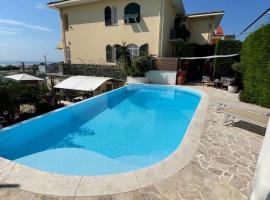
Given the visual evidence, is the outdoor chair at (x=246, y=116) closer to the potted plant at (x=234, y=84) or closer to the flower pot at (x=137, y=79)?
the potted plant at (x=234, y=84)

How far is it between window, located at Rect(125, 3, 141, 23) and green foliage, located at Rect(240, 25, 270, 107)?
11.8 meters

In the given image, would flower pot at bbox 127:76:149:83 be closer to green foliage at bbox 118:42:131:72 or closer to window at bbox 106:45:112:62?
green foliage at bbox 118:42:131:72

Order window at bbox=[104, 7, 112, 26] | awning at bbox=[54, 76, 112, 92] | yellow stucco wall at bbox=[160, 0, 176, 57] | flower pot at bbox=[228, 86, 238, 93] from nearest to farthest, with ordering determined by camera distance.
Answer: awning at bbox=[54, 76, 112, 92] < flower pot at bbox=[228, 86, 238, 93] < yellow stucco wall at bbox=[160, 0, 176, 57] < window at bbox=[104, 7, 112, 26]

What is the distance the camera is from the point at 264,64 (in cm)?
873

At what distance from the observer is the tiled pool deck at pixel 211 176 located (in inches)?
123

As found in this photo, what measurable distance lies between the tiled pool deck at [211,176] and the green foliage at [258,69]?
14.7ft

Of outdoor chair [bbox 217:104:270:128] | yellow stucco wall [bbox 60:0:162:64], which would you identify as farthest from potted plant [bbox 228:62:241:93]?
yellow stucco wall [bbox 60:0:162:64]

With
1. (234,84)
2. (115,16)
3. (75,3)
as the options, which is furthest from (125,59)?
(75,3)

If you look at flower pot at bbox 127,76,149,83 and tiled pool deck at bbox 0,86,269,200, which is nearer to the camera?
tiled pool deck at bbox 0,86,269,200

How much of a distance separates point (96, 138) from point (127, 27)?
15820mm

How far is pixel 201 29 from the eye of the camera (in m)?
22.5

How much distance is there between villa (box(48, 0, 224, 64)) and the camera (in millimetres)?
18391

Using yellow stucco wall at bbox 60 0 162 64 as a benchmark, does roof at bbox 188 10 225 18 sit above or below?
above

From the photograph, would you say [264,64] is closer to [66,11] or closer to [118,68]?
[118,68]
